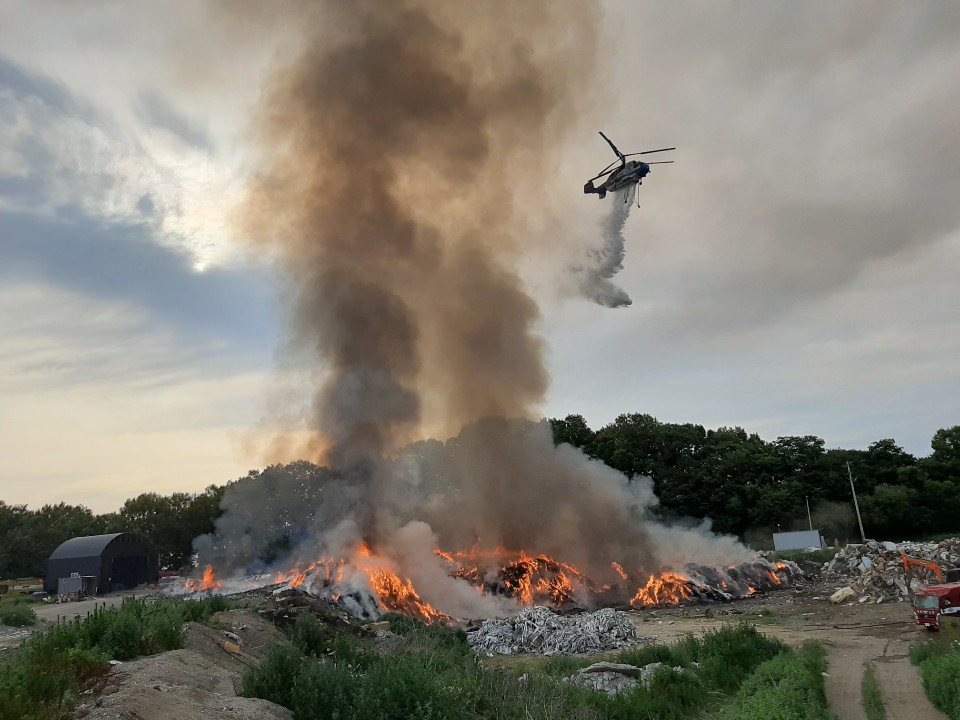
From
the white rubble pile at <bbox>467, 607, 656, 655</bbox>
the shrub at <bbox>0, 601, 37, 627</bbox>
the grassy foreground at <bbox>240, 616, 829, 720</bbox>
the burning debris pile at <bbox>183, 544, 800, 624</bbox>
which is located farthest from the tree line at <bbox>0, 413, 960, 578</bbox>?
the grassy foreground at <bbox>240, 616, 829, 720</bbox>

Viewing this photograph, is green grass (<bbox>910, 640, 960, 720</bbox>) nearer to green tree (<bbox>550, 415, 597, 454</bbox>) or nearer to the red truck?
the red truck

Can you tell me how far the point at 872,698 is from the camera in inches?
620

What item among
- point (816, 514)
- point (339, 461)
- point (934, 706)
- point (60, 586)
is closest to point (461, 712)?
point (934, 706)

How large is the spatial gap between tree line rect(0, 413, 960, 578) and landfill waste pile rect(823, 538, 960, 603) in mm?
18519

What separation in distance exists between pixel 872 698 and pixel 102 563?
47.1 meters

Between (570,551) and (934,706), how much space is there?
103ft

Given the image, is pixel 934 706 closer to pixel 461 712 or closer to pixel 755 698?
pixel 755 698

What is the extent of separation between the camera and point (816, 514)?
6719 cm

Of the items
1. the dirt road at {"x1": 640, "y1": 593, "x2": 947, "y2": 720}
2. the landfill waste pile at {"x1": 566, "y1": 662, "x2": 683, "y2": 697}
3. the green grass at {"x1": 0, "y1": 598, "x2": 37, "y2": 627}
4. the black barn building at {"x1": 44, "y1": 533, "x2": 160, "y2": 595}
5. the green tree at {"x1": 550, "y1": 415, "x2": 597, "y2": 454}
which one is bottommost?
the dirt road at {"x1": 640, "y1": 593, "x2": 947, "y2": 720}

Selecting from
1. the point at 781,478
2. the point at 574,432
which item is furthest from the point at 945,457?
the point at 574,432

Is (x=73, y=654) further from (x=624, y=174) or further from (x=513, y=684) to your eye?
(x=624, y=174)

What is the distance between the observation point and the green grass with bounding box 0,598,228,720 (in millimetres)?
9125

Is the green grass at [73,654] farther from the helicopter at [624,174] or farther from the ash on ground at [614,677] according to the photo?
the helicopter at [624,174]

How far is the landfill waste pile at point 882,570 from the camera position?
34125 mm
